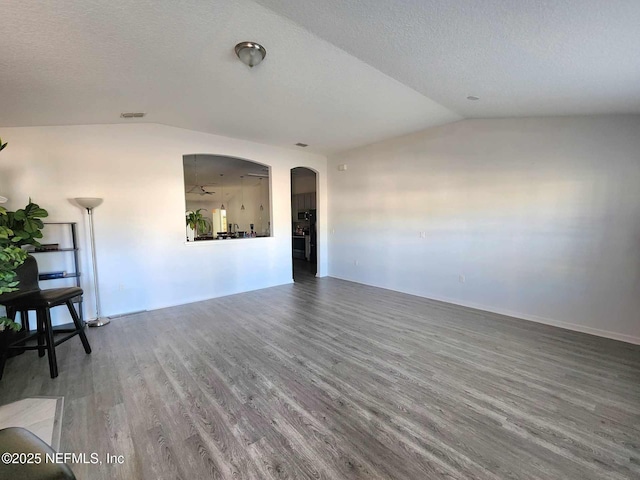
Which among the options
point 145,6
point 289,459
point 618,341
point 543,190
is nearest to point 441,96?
point 543,190

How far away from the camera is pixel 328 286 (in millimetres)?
5773

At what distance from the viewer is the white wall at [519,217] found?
3.16 meters

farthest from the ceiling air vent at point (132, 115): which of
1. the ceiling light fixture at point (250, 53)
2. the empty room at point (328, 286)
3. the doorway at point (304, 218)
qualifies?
the doorway at point (304, 218)

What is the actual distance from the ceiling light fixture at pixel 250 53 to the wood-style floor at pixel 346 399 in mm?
2720

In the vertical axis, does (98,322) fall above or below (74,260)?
below

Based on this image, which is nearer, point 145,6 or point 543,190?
point 145,6

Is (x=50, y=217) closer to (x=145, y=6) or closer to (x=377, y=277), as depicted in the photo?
(x=145, y=6)

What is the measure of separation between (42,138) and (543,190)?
6.51 metres

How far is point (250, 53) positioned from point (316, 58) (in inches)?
22.5

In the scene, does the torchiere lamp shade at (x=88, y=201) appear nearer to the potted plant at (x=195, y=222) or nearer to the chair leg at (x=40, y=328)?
the potted plant at (x=195, y=222)

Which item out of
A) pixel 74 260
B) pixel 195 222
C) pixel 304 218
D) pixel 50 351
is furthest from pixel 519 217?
pixel 304 218

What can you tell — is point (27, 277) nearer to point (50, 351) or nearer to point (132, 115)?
point (50, 351)

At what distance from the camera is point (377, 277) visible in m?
5.71

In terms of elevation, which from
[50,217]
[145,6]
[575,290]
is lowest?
[575,290]
